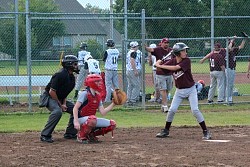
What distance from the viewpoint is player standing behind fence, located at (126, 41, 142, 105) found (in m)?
19.3

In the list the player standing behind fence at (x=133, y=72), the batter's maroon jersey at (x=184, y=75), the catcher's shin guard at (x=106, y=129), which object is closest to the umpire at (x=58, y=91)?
the catcher's shin guard at (x=106, y=129)

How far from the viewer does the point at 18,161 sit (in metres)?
9.54

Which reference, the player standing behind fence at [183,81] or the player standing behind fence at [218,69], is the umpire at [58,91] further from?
the player standing behind fence at [218,69]

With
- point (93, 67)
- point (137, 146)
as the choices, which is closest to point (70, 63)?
point (137, 146)

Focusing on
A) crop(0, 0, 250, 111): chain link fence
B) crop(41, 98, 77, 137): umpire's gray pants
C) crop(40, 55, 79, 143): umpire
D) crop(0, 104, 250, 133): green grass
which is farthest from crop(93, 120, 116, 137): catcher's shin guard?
crop(0, 0, 250, 111): chain link fence

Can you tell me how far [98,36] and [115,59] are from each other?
2731mm

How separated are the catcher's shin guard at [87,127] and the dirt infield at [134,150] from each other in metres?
0.21

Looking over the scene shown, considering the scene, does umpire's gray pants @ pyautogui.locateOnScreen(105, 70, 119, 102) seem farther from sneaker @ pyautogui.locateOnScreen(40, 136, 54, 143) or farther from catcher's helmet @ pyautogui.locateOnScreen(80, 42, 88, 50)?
sneaker @ pyautogui.locateOnScreen(40, 136, 54, 143)

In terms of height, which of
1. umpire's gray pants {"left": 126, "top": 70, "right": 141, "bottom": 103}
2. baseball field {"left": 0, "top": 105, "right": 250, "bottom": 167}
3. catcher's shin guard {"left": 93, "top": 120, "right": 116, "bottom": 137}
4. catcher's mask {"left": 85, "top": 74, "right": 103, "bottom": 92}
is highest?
catcher's mask {"left": 85, "top": 74, "right": 103, "bottom": 92}

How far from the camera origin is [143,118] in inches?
644

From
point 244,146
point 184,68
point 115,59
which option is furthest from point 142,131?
point 115,59

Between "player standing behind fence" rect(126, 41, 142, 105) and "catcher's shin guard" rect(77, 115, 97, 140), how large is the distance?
779cm

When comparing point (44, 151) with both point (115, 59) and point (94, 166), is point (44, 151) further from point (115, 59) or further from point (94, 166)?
point (115, 59)

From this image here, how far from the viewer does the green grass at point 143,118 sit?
48.7ft
